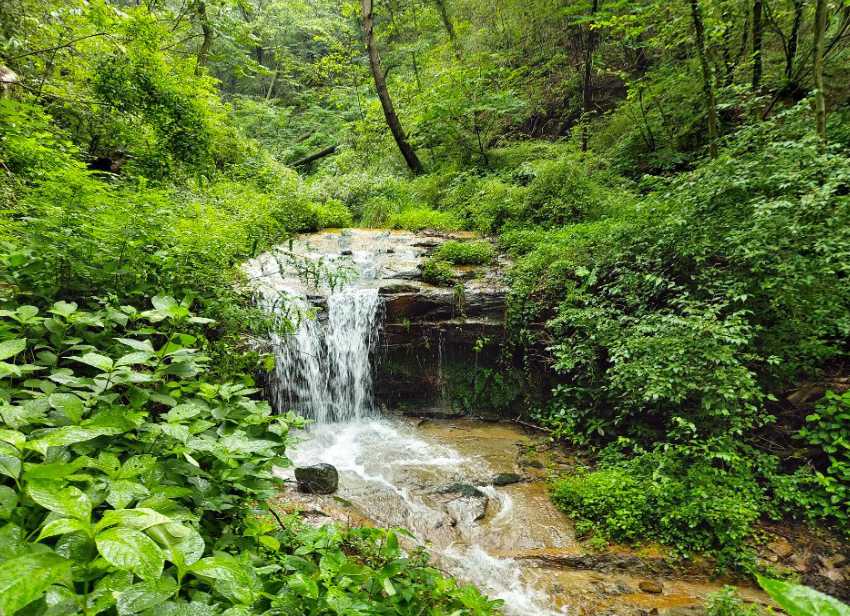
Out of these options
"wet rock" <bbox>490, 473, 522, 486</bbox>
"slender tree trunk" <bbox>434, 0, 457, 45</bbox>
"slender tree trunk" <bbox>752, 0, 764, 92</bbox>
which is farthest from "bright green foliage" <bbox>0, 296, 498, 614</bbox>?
"slender tree trunk" <bbox>434, 0, 457, 45</bbox>

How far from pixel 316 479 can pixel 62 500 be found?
12.5 ft

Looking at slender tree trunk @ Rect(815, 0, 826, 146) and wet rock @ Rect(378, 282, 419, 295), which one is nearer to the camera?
slender tree trunk @ Rect(815, 0, 826, 146)

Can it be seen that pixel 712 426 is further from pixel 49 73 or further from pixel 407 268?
pixel 49 73

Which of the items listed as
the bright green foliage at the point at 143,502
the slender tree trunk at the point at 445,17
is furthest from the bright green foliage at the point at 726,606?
the slender tree trunk at the point at 445,17

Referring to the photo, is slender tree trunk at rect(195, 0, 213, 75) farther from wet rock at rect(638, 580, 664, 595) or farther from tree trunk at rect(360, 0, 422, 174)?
wet rock at rect(638, 580, 664, 595)

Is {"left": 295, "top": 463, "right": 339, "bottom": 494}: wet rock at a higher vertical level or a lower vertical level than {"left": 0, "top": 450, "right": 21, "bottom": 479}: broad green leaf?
lower

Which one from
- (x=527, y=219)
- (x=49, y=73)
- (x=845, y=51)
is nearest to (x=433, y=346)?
(x=527, y=219)

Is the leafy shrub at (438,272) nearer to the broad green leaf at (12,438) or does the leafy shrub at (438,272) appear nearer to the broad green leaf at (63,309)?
the broad green leaf at (63,309)

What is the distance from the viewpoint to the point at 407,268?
7.87m

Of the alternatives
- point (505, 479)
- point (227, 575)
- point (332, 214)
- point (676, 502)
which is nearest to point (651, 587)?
point (676, 502)

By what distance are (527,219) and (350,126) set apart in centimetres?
1036

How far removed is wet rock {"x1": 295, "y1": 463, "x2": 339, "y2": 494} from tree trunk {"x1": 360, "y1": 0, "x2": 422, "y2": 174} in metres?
9.99

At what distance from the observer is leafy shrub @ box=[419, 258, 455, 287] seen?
7281 millimetres

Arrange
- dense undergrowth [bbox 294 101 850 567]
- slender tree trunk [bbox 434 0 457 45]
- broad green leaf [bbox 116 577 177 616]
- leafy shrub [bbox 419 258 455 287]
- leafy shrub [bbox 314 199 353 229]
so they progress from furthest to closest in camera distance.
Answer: slender tree trunk [bbox 434 0 457 45], leafy shrub [bbox 314 199 353 229], leafy shrub [bbox 419 258 455 287], dense undergrowth [bbox 294 101 850 567], broad green leaf [bbox 116 577 177 616]
